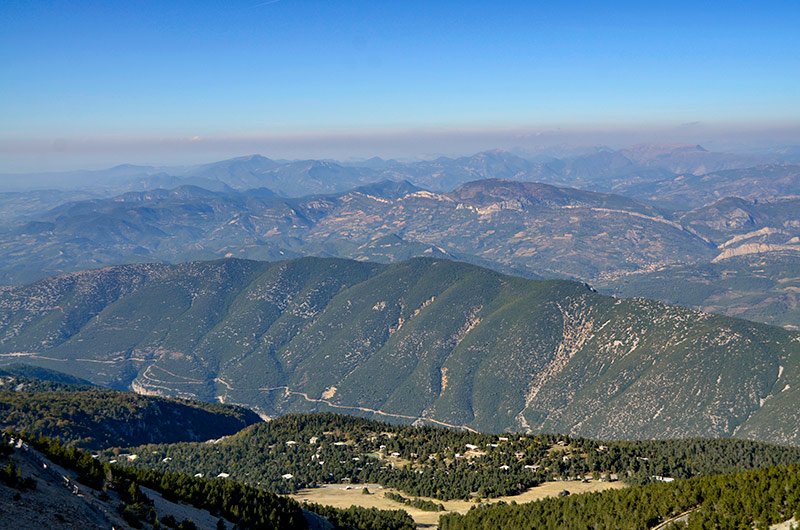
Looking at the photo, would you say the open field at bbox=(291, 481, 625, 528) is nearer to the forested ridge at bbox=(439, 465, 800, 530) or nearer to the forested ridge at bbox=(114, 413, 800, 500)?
the forested ridge at bbox=(114, 413, 800, 500)

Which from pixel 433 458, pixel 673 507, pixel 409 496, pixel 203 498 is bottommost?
pixel 433 458

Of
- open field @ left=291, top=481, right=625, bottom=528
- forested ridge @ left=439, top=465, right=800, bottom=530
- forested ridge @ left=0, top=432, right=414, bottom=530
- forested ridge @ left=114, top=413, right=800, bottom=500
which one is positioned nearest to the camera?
forested ridge @ left=0, top=432, right=414, bottom=530

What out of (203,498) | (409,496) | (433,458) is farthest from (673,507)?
(433,458)

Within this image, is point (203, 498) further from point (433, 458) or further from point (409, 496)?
point (433, 458)

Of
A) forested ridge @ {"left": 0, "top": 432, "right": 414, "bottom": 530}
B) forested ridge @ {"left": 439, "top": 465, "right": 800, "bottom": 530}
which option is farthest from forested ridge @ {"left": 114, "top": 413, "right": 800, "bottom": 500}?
forested ridge @ {"left": 0, "top": 432, "right": 414, "bottom": 530}

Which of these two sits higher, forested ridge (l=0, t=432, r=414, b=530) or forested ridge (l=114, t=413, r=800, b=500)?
forested ridge (l=0, t=432, r=414, b=530)

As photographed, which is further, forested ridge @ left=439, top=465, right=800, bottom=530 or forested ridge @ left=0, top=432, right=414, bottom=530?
forested ridge @ left=439, top=465, right=800, bottom=530

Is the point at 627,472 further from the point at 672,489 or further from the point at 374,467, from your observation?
the point at 374,467

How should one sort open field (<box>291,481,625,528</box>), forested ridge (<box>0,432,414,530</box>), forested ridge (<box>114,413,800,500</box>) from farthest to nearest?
1. forested ridge (<box>114,413,800,500</box>)
2. open field (<box>291,481,625,528</box>)
3. forested ridge (<box>0,432,414,530</box>)

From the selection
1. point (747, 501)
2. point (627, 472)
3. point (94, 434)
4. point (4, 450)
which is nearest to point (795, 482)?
point (747, 501)
